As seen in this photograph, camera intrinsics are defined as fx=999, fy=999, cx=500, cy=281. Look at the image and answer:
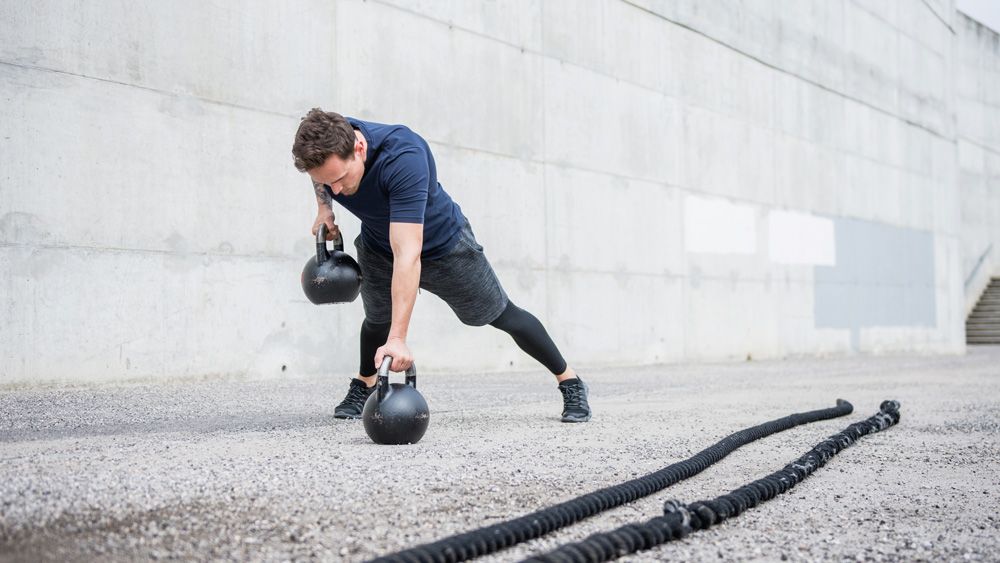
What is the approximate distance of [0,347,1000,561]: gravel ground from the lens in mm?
2271

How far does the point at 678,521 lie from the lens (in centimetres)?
243

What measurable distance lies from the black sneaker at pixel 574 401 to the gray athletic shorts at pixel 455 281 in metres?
0.60

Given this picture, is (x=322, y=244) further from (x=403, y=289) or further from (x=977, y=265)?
(x=977, y=265)

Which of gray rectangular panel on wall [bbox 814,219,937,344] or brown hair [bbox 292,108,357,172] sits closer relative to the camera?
brown hair [bbox 292,108,357,172]

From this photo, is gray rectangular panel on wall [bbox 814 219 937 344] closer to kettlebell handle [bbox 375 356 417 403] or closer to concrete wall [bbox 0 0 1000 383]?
concrete wall [bbox 0 0 1000 383]

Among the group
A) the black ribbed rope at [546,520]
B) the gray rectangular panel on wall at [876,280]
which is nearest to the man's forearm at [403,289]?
the black ribbed rope at [546,520]

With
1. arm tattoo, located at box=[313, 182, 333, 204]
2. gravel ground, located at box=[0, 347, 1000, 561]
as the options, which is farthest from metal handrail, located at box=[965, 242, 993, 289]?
arm tattoo, located at box=[313, 182, 333, 204]

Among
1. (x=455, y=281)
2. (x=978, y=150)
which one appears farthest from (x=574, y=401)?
(x=978, y=150)

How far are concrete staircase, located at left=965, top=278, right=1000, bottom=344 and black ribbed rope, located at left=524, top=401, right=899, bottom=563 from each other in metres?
23.2

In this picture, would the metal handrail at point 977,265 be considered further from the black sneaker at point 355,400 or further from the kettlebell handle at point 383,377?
the kettlebell handle at point 383,377

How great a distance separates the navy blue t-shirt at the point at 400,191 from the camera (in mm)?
3729

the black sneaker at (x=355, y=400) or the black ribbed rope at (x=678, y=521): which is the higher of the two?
the black sneaker at (x=355, y=400)

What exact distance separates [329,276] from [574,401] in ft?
4.49

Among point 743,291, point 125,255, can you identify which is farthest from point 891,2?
point 125,255
